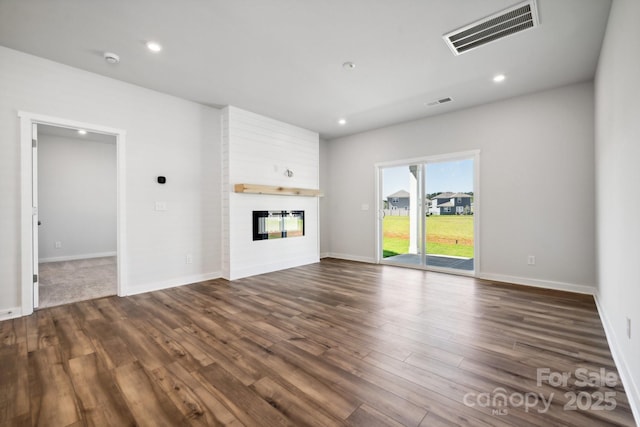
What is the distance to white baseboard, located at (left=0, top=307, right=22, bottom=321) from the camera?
299cm

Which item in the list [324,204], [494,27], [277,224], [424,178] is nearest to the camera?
[494,27]

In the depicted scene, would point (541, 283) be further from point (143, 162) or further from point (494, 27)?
point (143, 162)

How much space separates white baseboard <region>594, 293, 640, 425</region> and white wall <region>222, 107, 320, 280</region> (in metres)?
4.50

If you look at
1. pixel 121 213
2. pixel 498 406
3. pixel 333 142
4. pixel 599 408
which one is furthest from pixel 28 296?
pixel 333 142

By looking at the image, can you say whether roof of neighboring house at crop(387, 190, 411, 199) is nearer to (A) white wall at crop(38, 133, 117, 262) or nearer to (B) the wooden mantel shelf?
(B) the wooden mantel shelf

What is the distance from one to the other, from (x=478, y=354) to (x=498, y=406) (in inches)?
24.4

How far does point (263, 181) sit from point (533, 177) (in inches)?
174

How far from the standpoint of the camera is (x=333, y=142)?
6941 millimetres

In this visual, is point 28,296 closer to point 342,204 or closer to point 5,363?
point 5,363

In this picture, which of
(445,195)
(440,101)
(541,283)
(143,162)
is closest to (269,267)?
(143,162)

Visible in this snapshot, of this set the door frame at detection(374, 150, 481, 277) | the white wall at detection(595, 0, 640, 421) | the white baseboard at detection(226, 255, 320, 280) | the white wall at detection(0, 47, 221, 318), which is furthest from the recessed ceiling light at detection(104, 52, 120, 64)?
the door frame at detection(374, 150, 481, 277)

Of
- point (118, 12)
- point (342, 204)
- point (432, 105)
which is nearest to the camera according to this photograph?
point (118, 12)

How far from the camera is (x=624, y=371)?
1850mm

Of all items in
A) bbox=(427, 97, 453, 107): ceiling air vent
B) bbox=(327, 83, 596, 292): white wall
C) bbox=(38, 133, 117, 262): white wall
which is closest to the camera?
bbox=(327, 83, 596, 292): white wall
